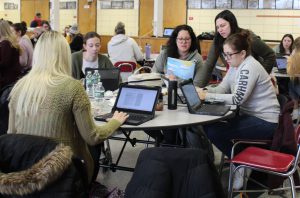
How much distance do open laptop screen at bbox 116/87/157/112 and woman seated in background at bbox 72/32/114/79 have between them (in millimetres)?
1420

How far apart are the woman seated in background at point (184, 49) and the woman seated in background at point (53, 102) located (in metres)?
1.78

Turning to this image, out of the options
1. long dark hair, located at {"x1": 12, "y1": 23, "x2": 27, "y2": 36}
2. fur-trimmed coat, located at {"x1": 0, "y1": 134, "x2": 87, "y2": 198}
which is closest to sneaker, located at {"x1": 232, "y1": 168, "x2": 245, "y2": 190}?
fur-trimmed coat, located at {"x1": 0, "y1": 134, "x2": 87, "y2": 198}

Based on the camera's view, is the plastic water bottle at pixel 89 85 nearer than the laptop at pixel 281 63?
Yes

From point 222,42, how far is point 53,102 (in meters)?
2.28

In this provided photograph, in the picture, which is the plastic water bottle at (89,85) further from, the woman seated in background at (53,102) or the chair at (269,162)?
the chair at (269,162)

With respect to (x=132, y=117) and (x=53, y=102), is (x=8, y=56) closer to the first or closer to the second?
(x=132, y=117)

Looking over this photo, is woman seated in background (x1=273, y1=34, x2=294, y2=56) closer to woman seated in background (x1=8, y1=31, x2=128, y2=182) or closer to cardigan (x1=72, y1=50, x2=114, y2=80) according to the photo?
cardigan (x1=72, y1=50, x2=114, y2=80)

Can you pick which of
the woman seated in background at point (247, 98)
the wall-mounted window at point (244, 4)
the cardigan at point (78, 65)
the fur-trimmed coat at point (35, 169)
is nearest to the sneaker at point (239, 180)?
the woman seated in background at point (247, 98)

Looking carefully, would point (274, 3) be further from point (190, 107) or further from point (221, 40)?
point (190, 107)

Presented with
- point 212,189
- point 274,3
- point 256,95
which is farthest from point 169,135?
point 274,3

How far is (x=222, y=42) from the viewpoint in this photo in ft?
13.5

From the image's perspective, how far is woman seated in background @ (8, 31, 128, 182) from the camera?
2.25 m

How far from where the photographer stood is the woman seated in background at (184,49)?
157 inches

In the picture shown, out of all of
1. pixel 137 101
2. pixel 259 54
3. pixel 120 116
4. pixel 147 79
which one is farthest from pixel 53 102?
pixel 259 54
